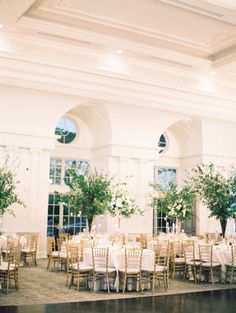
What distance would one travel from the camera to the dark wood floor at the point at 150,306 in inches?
302

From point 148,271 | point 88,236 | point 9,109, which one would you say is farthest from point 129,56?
point 148,271

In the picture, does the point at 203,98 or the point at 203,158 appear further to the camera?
the point at 203,158

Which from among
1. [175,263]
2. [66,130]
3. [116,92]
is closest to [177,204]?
[175,263]

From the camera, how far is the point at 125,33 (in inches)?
524

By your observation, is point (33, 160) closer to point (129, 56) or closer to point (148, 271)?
point (129, 56)

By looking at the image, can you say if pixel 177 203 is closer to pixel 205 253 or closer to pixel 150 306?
pixel 205 253

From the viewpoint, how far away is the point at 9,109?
15.3 meters

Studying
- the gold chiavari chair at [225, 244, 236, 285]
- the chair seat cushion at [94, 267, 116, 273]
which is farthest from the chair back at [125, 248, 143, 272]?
the gold chiavari chair at [225, 244, 236, 285]

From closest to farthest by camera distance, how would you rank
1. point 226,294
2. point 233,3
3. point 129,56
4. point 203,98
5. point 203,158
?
point 226,294 → point 233,3 → point 129,56 → point 203,98 → point 203,158

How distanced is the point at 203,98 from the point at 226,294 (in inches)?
414

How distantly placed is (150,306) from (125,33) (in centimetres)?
842

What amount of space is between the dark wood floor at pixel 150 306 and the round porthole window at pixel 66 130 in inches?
432

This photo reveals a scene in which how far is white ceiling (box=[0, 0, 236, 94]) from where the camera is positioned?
11.6 meters

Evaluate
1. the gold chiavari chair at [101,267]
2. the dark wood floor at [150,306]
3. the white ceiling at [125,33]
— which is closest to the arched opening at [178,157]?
the white ceiling at [125,33]
